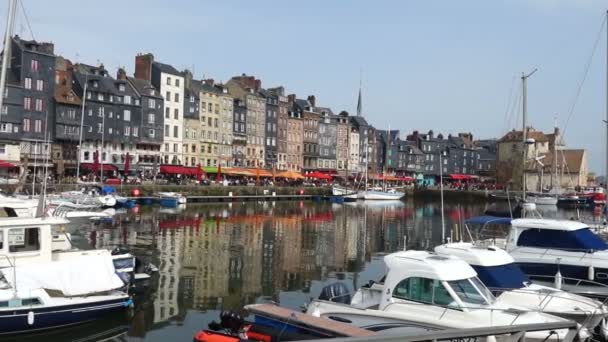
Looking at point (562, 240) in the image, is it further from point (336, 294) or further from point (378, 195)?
point (378, 195)

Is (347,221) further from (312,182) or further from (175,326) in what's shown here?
(312,182)

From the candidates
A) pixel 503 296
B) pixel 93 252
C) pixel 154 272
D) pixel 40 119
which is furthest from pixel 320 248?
pixel 40 119

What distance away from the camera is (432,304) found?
13.9 meters

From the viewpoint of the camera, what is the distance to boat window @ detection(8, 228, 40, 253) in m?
18.2

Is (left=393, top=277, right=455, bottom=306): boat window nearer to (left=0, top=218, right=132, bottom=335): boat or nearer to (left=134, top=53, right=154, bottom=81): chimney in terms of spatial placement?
(left=0, top=218, right=132, bottom=335): boat

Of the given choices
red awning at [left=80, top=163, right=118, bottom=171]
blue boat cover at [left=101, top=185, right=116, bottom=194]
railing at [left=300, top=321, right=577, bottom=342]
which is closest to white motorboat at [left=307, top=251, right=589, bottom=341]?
railing at [left=300, top=321, right=577, bottom=342]

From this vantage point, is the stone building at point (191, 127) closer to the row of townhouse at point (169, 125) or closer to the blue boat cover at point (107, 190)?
the row of townhouse at point (169, 125)

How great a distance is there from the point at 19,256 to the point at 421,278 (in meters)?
11.8

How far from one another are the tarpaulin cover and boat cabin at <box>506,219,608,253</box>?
44.6ft

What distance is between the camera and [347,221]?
2307 inches

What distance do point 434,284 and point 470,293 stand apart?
85cm

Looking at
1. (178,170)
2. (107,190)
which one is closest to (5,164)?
(107,190)

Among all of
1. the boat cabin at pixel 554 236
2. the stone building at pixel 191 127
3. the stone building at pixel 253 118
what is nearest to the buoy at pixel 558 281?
the boat cabin at pixel 554 236

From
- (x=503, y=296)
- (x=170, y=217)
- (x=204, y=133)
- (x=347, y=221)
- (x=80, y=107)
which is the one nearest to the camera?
(x=503, y=296)
